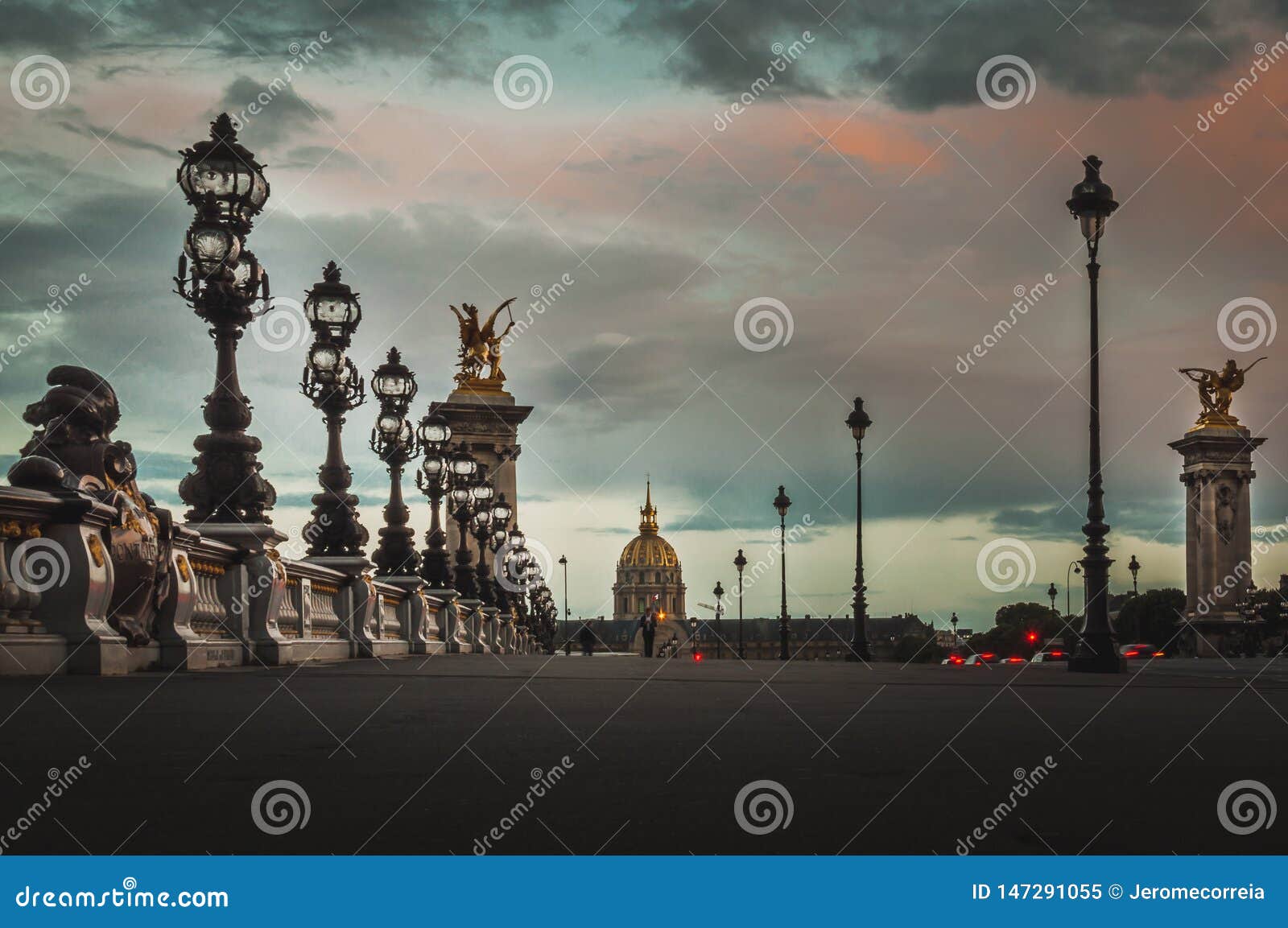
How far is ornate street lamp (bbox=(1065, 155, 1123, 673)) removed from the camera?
2427 centimetres

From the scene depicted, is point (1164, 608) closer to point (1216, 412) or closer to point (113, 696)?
point (1216, 412)

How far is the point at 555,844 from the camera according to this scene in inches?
157

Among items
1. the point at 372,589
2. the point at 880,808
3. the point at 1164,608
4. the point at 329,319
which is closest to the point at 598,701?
the point at 880,808

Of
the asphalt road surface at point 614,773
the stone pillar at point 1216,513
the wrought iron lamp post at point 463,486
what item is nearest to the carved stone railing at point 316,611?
the asphalt road surface at point 614,773

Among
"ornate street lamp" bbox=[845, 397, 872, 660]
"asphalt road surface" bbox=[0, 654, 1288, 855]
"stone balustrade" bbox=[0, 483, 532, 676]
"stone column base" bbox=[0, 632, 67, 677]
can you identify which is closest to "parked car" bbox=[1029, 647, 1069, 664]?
"ornate street lamp" bbox=[845, 397, 872, 660]

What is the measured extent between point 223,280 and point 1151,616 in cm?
12797

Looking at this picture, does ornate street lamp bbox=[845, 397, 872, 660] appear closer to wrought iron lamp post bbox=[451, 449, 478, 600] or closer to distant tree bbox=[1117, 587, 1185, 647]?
wrought iron lamp post bbox=[451, 449, 478, 600]

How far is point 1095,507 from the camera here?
80.8 feet

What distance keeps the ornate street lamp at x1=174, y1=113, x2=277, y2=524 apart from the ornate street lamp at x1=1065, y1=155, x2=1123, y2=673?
1390 centimetres

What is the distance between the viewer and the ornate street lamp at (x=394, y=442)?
2739 centimetres

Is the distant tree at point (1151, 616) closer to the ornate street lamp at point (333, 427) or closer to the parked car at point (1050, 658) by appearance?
the parked car at point (1050, 658)

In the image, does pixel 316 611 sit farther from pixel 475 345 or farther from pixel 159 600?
pixel 475 345

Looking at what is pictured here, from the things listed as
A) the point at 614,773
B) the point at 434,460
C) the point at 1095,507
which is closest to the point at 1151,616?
the point at 434,460

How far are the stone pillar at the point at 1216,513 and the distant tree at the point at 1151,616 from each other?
28.8 metres
